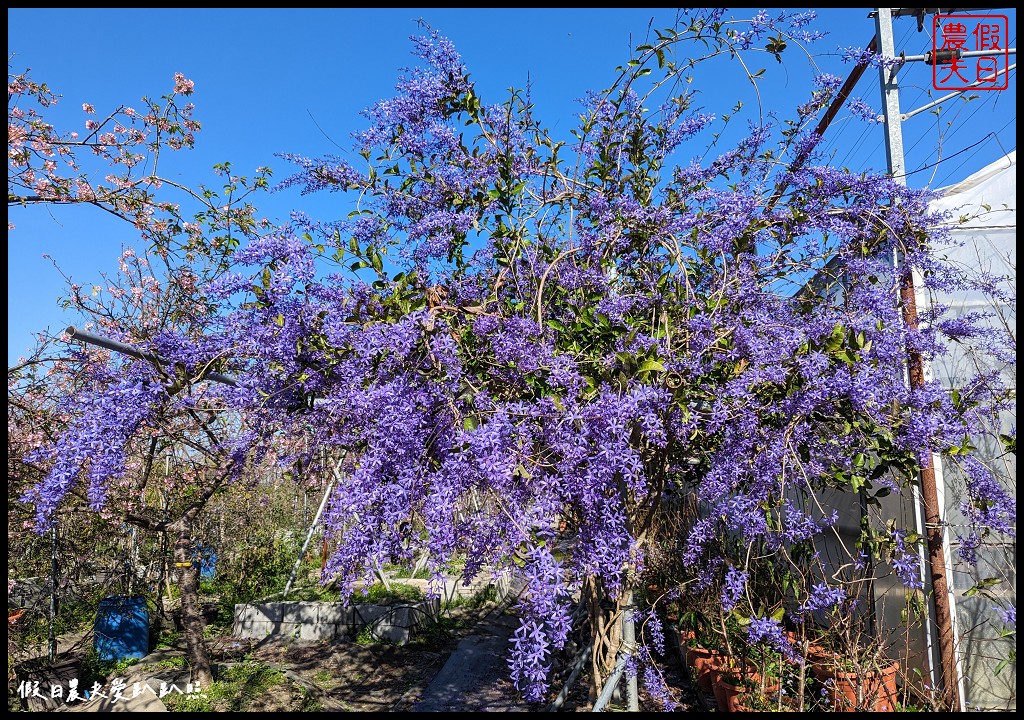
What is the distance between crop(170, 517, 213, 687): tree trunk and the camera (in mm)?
4656

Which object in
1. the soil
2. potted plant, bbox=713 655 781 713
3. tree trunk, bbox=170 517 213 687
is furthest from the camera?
tree trunk, bbox=170 517 213 687

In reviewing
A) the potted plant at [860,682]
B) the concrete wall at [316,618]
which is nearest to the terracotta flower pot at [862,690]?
the potted plant at [860,682]

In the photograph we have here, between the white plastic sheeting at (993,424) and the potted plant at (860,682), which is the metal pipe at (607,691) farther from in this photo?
the white plastic sheeting at (993,424)

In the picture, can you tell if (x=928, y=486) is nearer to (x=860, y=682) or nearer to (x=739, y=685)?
(x=860, y=682)

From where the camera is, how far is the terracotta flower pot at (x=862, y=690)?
2971 millimetres

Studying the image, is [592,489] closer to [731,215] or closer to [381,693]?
[731,215]

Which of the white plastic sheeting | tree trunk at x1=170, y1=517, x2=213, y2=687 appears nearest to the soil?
tree trunk at x1=170, y1=517, x2=213, y2=687

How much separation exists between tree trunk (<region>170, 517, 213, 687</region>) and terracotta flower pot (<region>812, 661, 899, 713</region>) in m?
4.26

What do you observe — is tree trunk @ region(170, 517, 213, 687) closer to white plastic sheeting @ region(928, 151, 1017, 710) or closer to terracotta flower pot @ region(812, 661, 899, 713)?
terracotta flower pot @ region(812, 661, 899, 713)

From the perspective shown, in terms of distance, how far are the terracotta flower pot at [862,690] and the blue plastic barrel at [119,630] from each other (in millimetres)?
5533

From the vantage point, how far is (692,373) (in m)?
2.51

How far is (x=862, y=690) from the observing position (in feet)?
10.0

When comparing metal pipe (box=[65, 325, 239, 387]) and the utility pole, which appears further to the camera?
the utility pole

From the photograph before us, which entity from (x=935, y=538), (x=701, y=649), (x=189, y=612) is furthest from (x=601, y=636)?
(x=189, y=612)
